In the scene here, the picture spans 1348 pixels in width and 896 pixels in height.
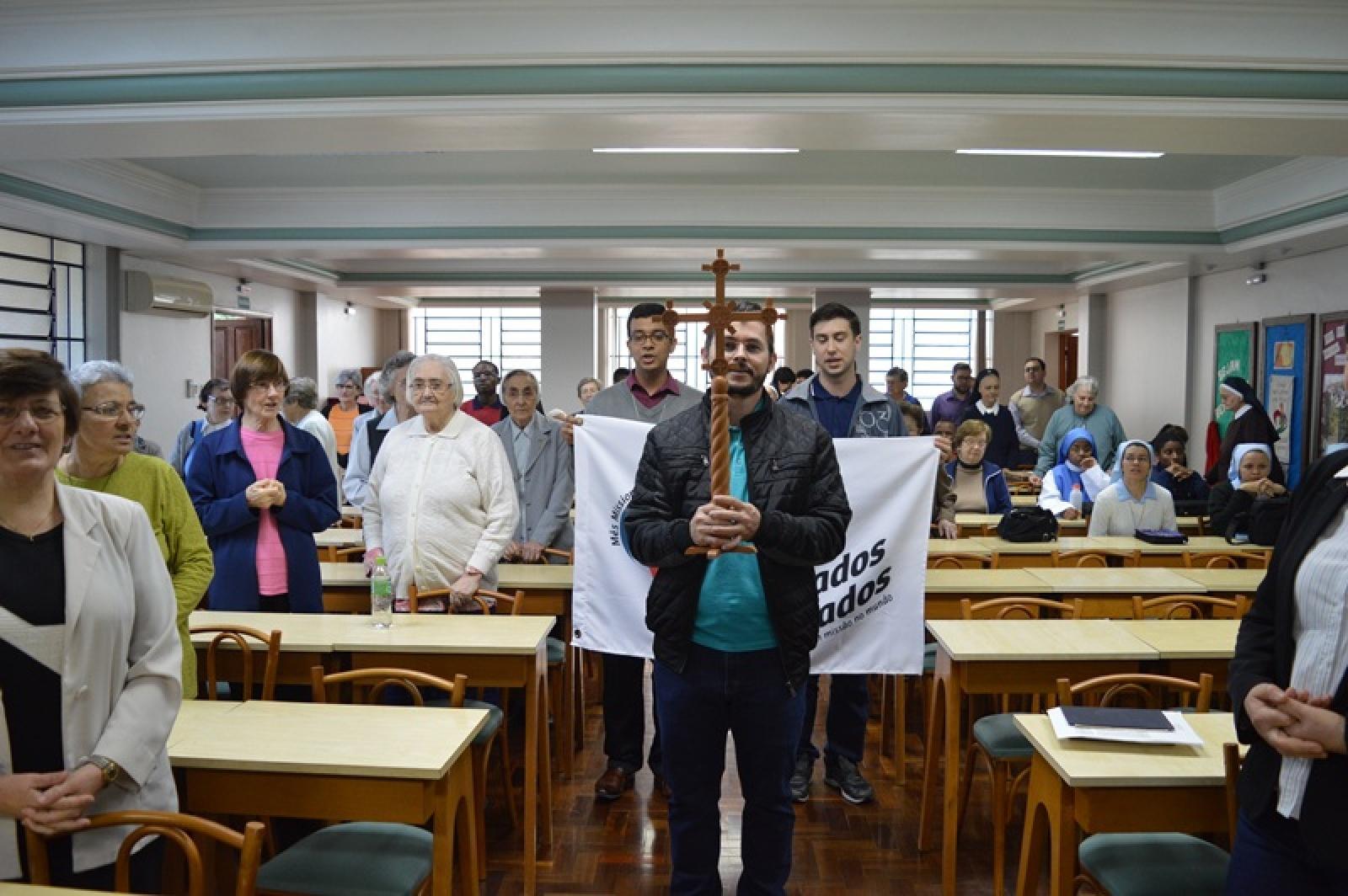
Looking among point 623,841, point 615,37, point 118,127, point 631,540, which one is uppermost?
point 615,37

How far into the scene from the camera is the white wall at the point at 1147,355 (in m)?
11.1

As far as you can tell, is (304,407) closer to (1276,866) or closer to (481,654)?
(481,654)

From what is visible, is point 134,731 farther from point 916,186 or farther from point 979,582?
point 916,186

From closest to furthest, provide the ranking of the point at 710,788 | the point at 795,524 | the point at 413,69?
the point at 795,524
the point at 710,788
the point at 413,69

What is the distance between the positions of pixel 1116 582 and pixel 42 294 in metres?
8.18

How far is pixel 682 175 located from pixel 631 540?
21.0 feet

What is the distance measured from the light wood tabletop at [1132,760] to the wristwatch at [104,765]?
1.97 metres

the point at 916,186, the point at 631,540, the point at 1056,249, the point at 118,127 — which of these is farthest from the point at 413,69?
the point at 1056,249

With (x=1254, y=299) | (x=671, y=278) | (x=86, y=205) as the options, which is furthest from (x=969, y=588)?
(x=671, y=278)

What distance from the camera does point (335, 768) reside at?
226 cm

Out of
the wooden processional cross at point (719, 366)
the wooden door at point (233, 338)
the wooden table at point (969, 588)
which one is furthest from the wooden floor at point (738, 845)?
the wooden door at point (233, 338)

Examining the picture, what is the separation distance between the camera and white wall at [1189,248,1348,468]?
335 inches

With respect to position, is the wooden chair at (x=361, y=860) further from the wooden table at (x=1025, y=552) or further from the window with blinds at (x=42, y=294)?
the window with blinds at (x=42, y=294)

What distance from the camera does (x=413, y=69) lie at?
4.60 metres
